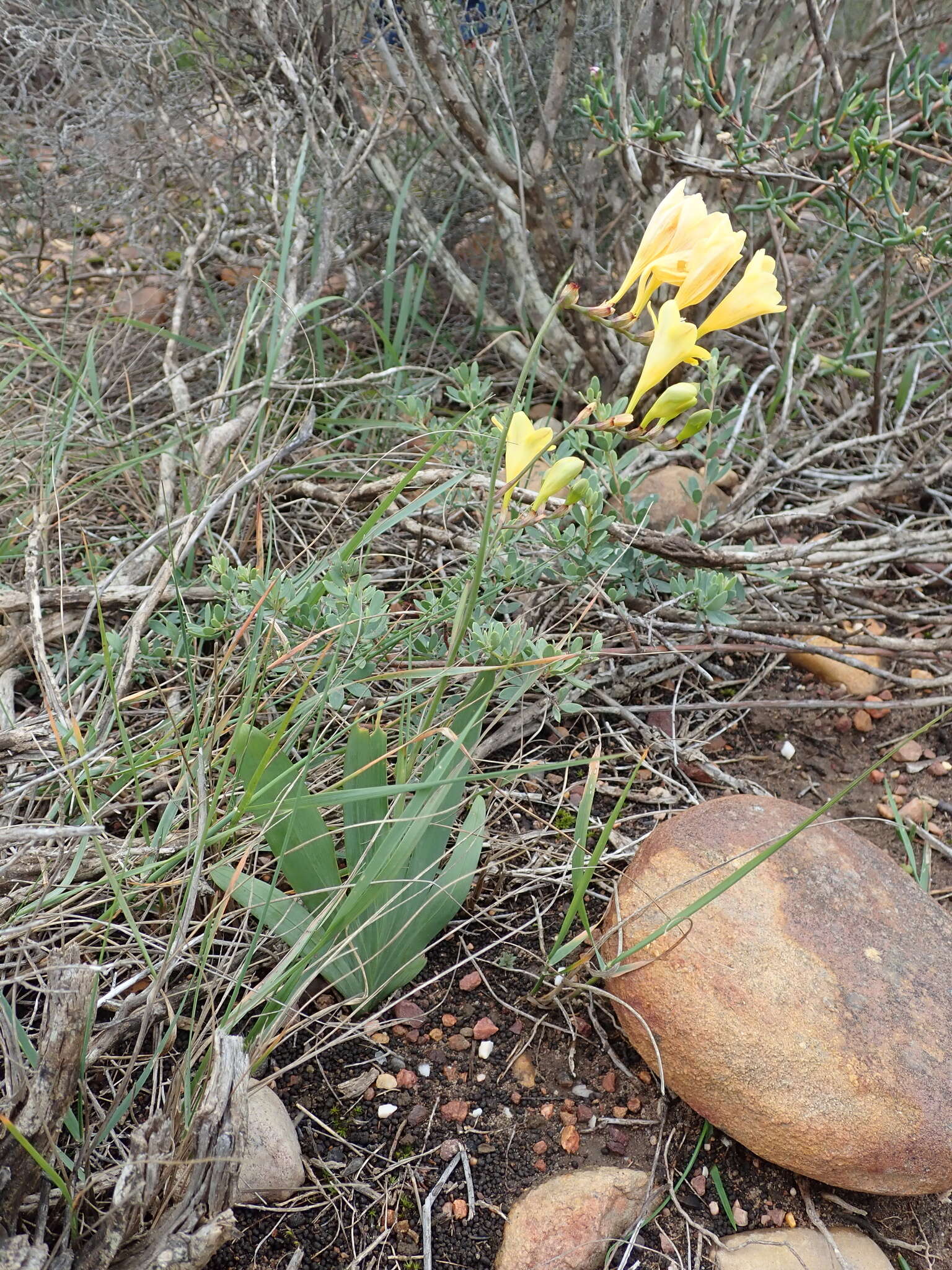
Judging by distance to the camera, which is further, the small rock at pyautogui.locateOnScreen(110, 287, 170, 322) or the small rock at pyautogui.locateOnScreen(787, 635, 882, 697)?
the small rock at pyautogui.locateOnScreen(110, 287, 170, 322)

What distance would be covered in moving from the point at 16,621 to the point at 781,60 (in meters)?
2.27

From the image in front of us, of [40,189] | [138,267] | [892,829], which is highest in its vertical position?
[40,189]

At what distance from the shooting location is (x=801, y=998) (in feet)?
4.27

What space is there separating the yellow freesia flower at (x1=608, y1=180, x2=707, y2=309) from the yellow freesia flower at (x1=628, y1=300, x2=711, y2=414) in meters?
0.06

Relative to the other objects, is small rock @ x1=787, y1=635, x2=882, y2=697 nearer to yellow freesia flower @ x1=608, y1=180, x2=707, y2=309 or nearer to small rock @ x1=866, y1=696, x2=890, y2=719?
small rock @ x1=866, y1=696, x2=890, y2=719

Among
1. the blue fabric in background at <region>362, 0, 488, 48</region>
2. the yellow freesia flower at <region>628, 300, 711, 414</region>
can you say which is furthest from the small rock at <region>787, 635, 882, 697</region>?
the blue fabric in background at <region>362, 0, 488, 48</region>

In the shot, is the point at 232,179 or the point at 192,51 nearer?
the point at 192,51

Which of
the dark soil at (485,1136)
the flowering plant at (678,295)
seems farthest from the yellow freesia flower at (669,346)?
the dark soil at (485,1136)

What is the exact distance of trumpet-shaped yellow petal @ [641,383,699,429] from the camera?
3.80ft

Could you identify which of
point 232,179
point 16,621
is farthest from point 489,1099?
point 232,179

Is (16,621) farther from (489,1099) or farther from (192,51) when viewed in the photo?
(192,51)

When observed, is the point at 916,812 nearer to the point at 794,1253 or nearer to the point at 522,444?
the point at 794,1253

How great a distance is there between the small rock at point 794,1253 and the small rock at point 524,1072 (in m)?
0.32

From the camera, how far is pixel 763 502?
246 centimetres
